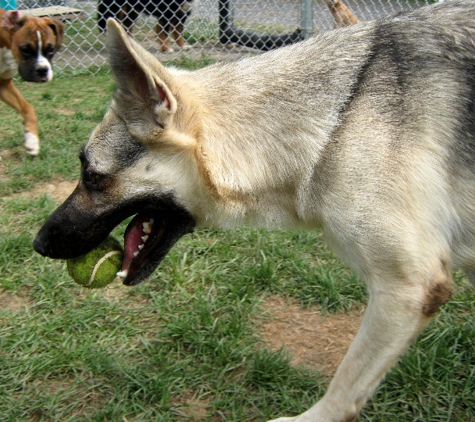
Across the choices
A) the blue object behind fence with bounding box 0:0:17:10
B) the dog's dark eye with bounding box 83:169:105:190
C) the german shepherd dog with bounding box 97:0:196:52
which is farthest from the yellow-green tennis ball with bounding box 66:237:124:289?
the blue object behind fence with bounding box 0:0:17:10

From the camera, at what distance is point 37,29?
589 centimetres

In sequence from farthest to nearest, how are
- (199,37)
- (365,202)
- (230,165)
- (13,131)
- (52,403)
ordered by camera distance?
(199,37), (13,131), (52,403), (230,165), (365,202)

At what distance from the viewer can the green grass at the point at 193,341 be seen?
2.56m

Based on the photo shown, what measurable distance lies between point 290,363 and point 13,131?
4060mm

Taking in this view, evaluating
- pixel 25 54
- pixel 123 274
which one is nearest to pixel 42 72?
pixel 25 54

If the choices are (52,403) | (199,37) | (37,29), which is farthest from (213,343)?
(199,37)

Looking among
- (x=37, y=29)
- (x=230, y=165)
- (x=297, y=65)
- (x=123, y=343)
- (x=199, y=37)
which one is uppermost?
(x=297, y=65)

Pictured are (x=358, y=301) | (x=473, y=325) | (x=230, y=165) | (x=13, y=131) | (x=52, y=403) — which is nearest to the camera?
(x=230, y=165)

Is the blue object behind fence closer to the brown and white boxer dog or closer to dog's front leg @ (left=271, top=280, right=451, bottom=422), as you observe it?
the brown and white boxer dog

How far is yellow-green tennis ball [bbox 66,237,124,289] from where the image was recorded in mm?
2678

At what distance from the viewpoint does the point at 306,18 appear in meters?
7.52

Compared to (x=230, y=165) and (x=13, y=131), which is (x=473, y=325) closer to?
(x=230, y=165)

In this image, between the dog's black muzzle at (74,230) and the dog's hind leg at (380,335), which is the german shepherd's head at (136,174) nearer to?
the dog's black muzzle at (74,230)

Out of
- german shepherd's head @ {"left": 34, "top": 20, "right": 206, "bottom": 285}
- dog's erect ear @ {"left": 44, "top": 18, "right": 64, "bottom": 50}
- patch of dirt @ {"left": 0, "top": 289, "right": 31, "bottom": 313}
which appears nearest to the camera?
german shepherd's head @ {"left": 34, "top": 20, "right": 206, "bottom": 285}
